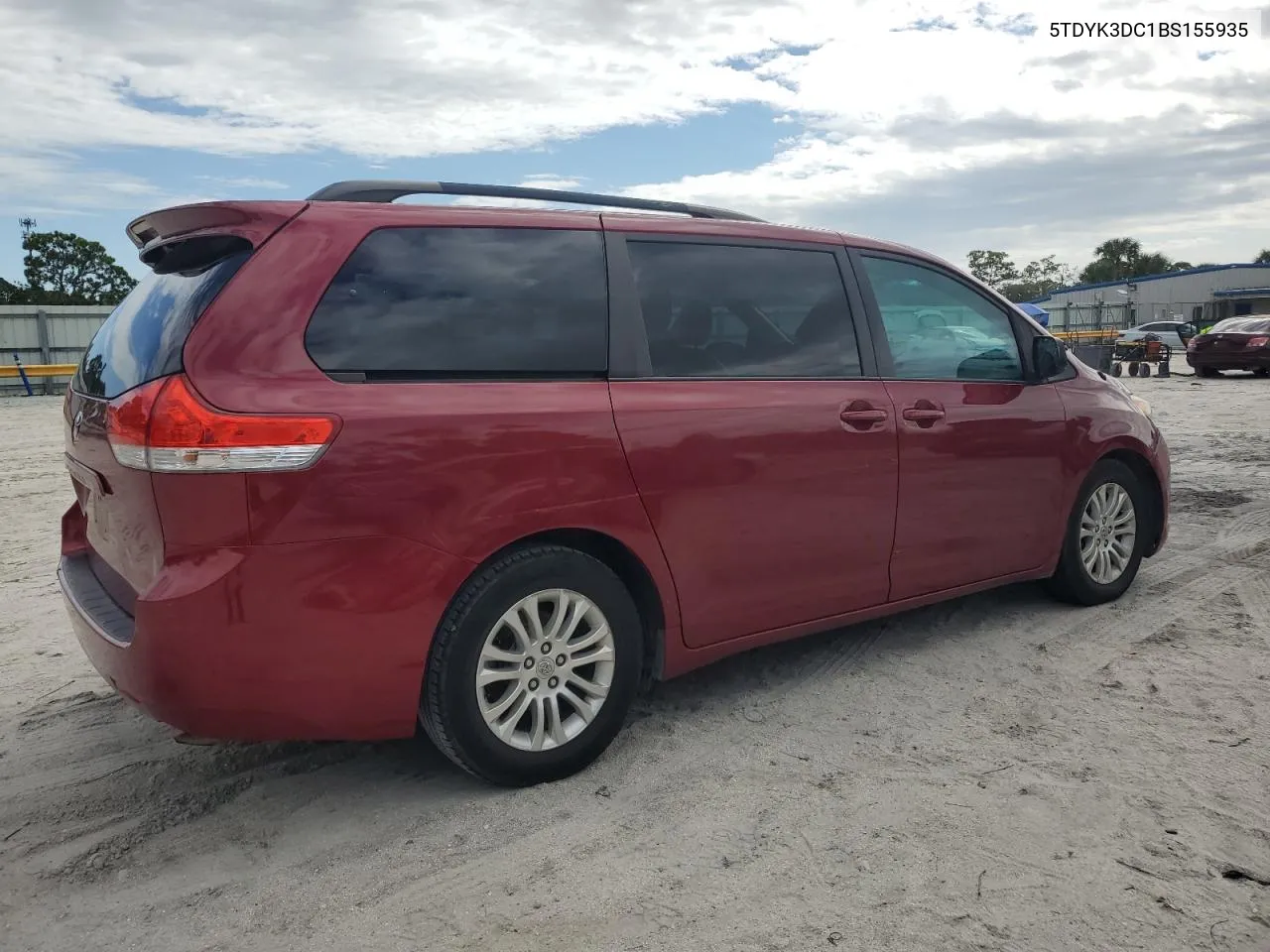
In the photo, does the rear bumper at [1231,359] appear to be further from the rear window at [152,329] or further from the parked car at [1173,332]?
the rear window at [152,329]

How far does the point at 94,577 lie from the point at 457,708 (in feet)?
4.26

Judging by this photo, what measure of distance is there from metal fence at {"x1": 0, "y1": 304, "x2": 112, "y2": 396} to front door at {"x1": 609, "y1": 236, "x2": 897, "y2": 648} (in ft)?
79.7

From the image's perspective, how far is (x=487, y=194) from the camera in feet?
10.9

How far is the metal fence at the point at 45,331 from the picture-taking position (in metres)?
24.6

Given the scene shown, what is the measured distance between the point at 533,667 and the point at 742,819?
0.76 metres

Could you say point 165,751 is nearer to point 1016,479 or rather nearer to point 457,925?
point 457,925

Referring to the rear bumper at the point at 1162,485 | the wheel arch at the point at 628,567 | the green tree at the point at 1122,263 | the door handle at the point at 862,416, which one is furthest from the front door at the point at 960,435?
the green tree at the point at 1122,263

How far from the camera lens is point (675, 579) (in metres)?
3.36

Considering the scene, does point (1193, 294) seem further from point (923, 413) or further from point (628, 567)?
point (628, 567)

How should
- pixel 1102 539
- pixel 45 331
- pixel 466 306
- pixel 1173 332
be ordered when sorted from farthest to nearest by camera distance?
pixel 1173 332, pixel 45 331, pixel 1102 539, pixel 466 306

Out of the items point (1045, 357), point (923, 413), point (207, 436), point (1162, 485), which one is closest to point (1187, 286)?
point (1162, 485)

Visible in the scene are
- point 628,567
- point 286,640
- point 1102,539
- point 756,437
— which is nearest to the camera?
point 286,640

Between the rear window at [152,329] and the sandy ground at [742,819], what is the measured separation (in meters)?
1.30

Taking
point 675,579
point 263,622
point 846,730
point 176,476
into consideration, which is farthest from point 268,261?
point 846,730
